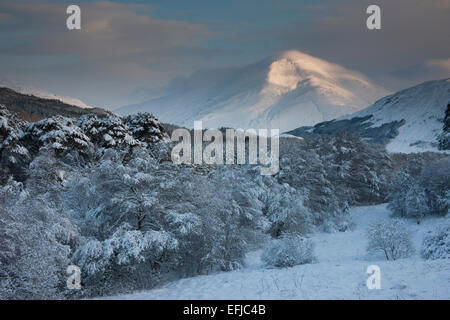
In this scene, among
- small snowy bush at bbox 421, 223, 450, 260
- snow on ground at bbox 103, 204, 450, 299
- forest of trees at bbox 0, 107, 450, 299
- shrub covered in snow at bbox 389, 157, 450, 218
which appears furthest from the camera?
shrub covered in snow at bbox 389, 157, 450, 218

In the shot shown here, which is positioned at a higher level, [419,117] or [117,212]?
[419,117]

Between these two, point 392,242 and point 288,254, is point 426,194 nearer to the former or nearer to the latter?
point 392,242

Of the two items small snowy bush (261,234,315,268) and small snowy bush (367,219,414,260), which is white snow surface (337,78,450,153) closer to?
small snowy bush (367,219,414,260)

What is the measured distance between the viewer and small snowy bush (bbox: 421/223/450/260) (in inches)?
682

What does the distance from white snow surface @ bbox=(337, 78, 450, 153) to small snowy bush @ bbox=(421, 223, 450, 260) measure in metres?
110

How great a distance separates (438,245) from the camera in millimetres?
18094

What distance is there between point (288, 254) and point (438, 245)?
7021mm

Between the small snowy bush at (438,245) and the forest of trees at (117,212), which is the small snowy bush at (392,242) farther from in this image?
the forest of trees at (117,212)

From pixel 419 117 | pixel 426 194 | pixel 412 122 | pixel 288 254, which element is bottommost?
pixel 288 254

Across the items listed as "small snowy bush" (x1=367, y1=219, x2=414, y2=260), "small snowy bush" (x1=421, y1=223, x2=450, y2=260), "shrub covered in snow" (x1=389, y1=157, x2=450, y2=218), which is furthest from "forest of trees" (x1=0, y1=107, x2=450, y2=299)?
"small snowy bush" (x1=421, y1=223, x2=450, y2=260)

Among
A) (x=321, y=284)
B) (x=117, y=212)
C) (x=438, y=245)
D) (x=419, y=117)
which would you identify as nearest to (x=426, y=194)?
(x=438, y=245)

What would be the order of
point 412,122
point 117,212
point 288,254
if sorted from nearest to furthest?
point 117,212, point 288,254, point 412,122

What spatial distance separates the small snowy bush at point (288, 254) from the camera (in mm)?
18750
